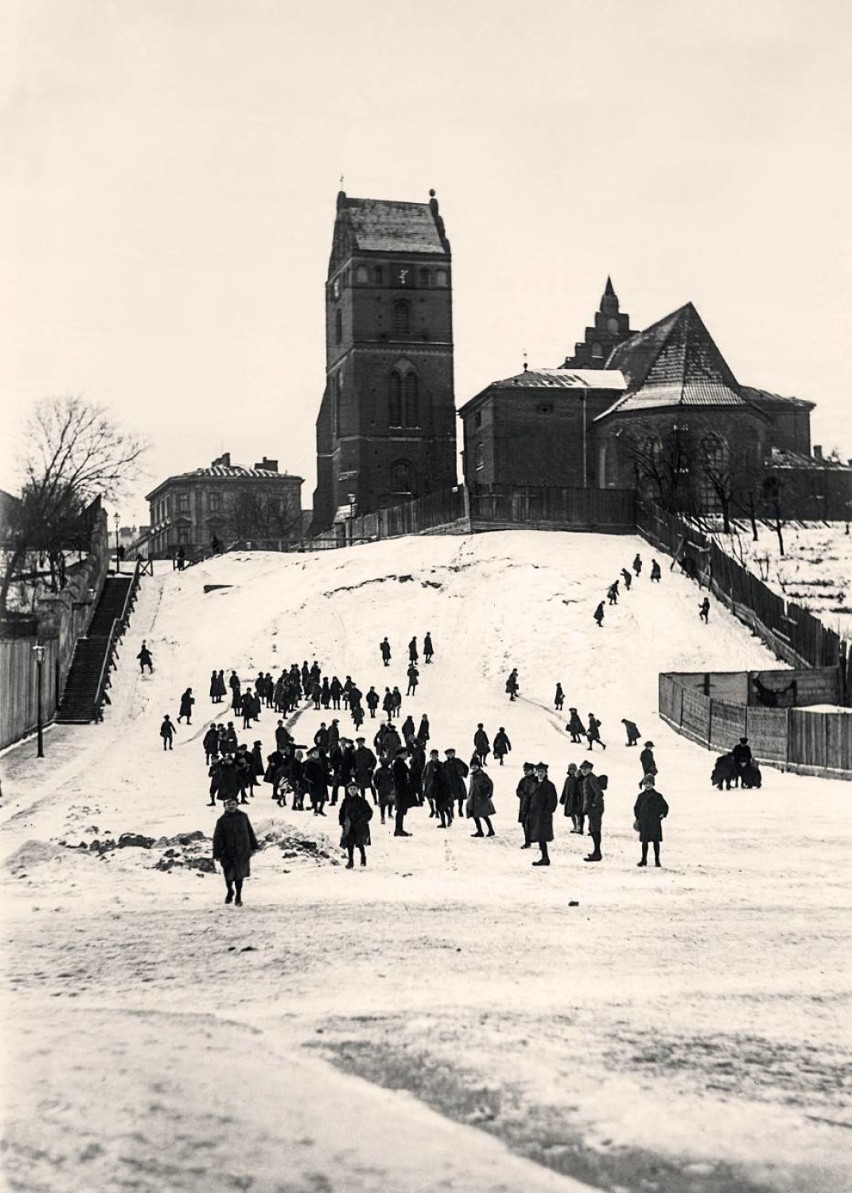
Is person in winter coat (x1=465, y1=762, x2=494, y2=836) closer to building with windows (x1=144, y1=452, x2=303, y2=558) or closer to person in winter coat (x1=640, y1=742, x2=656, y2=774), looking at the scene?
person in winter coat (x1=640, y1=742, x2=656, y2=774)

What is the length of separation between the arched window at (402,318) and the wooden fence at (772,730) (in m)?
59.0

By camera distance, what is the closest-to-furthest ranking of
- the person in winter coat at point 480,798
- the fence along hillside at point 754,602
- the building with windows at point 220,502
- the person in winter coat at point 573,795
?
the person in winter coat at point 573,795, the person in winter coat at point 480,798, the fence along hillside at point 754,602, the building with windows at point 220,502

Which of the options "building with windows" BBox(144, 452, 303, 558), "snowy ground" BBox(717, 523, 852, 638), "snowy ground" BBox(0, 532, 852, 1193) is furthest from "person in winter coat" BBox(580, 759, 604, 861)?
"building with windows" BBox(144, 452, 303, 558)

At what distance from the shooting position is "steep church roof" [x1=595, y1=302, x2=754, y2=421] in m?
79.1

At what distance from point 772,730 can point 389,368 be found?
66547mm

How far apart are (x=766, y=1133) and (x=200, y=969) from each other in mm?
5527

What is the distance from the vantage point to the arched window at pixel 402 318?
94.6 metres

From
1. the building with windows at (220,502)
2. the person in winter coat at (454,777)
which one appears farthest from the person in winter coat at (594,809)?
the building with windows at (220,502)

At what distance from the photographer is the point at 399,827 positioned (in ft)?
70.1

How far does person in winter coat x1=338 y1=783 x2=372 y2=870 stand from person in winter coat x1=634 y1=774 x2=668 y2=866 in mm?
3638

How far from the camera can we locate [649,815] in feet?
59.5

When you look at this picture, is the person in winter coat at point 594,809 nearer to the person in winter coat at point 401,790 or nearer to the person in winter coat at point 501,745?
the person in winter coat at point 401,790

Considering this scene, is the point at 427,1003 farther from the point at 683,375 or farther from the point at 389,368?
the point at 389,368

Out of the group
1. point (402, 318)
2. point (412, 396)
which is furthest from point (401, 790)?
point (402, 318)
